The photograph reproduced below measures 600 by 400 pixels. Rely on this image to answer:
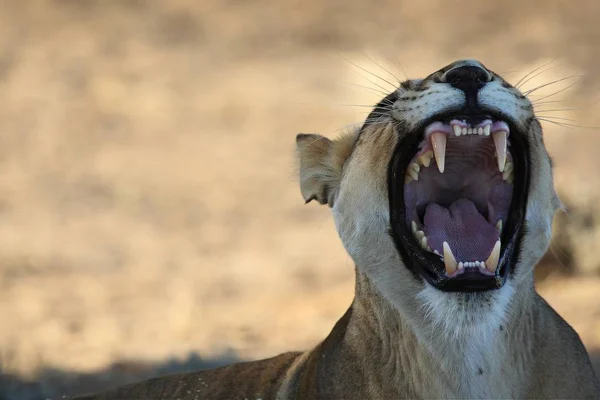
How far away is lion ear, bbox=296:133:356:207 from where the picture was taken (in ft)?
13.4

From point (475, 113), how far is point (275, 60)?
9063 mm

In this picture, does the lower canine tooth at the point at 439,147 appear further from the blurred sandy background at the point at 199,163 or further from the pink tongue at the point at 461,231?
the blurred sandy background at the point at 199,163

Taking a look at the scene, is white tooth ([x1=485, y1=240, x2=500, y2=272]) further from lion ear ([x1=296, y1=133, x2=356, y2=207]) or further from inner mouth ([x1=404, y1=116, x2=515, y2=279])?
lion ear ([x1=296, y1=133, x2=356, y2=207])

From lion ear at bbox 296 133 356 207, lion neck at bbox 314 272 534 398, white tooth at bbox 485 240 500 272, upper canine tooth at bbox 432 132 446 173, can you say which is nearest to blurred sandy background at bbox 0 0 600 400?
lion ear at bbox 296 133 356 207

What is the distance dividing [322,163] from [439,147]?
77cm

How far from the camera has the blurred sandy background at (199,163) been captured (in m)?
8.02

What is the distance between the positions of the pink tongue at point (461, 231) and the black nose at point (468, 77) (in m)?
0.48

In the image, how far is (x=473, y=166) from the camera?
3.82 meters

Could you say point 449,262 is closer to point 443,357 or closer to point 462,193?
point 443,357

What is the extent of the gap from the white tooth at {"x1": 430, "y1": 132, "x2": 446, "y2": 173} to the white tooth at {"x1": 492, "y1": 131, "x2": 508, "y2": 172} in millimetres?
158

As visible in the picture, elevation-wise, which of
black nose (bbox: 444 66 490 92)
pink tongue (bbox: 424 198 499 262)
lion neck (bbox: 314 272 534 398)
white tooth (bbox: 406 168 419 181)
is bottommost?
lion neck (bbox: 314 272 534 398)

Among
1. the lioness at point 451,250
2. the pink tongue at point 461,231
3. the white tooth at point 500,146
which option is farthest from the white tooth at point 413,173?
the white tooth at point 500,146

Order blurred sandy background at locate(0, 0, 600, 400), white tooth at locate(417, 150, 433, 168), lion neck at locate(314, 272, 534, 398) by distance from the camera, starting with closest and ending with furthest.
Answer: lion neck at locate(314, 272, 534, 398)
white tooth at locate(417, 150, 433, 168)
blurred sandy background at locate(0, 0, 600, 400)

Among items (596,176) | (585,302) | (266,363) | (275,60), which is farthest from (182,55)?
(266,363)
